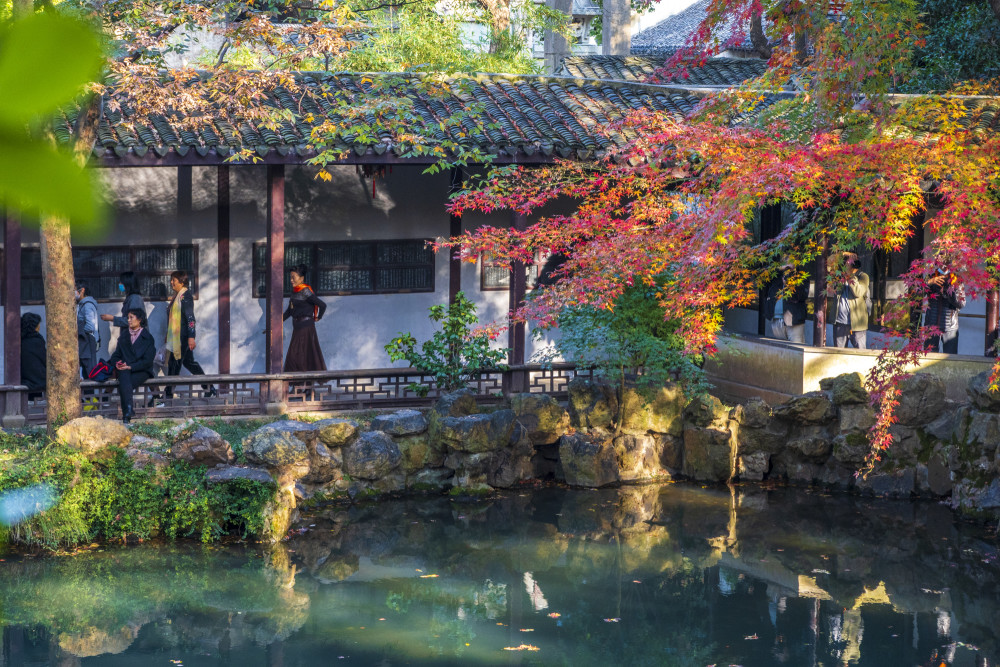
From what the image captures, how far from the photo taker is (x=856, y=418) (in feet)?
37.1

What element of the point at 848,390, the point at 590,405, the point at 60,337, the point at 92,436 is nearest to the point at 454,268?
the point at 590,405

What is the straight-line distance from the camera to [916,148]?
8.13 metres

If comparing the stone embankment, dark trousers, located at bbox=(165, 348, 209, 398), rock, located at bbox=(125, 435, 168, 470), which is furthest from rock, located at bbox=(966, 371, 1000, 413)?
dark trousers, located at bbox=(165, 348, 209, 398)

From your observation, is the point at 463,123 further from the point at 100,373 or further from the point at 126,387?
the point at 100,373

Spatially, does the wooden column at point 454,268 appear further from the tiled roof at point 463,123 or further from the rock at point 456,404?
the rock at point 456,404

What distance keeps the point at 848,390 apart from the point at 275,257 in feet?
20.4

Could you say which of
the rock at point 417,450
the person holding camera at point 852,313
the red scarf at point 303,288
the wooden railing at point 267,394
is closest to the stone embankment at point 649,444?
the rock at point 417,450

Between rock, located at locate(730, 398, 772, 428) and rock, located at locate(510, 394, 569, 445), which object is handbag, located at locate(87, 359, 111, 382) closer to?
rock, located at locate(510, 394, 569, 445)

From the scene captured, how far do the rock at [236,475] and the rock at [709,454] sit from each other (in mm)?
4685

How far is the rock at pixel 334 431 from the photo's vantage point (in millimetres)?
10242

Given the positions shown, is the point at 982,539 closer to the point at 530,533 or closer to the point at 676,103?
the point at 530,533

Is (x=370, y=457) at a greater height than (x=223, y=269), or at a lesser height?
lesser

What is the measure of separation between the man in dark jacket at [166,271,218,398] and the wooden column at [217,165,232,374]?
464 mm

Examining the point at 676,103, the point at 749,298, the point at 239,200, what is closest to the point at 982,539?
the point at 749,298
